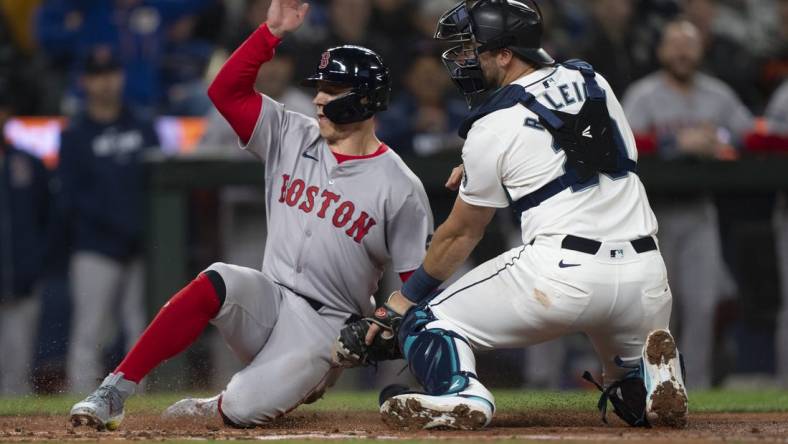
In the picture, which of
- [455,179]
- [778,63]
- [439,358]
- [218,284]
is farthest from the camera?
[778,63]

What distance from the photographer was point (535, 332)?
4848 mm

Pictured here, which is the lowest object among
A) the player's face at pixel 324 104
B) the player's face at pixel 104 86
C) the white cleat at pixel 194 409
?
the white cleat at pixel 194 409

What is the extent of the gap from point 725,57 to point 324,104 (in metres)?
5.87

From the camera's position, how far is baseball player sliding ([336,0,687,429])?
474cm

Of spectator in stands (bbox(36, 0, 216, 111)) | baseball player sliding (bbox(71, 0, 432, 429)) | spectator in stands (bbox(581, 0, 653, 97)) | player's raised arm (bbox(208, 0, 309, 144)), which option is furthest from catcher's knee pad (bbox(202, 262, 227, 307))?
spectator in stands (bbox(581, 0, 653, 97))

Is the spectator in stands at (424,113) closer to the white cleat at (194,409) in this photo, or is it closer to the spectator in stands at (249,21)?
the spectator in stands at (249,21)

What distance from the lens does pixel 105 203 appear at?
841cm

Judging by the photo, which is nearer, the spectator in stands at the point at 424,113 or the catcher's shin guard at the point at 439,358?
the catcher's shin guard at the point at 439,358

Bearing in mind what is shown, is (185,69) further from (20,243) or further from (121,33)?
(20,243)

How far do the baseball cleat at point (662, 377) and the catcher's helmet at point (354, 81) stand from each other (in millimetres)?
1489

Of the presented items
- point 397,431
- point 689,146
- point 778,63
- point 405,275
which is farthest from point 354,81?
point 778,63

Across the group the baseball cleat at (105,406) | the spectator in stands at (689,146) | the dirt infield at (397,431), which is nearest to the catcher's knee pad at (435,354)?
the dirt infield at (397,431)

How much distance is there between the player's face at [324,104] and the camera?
5.40 meters

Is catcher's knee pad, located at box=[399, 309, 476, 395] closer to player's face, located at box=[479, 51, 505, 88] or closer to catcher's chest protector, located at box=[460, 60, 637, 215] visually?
catcher's chest protector, located at box=[460, 60, 637, 215]
